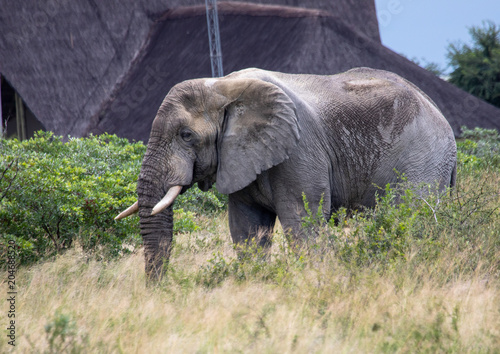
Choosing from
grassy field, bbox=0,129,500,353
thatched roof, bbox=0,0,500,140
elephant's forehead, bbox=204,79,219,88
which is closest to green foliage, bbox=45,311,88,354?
grassy field, bbox=0,129,500,353

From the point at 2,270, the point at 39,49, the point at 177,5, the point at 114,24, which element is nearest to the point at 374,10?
the point at 177,5

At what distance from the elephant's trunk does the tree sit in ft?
75.5

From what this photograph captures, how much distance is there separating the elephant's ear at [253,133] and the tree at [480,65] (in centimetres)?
2233

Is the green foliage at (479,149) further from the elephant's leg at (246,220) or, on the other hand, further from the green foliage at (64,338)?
the green foliage at (64,338)

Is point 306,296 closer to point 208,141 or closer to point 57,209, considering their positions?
point 208,141

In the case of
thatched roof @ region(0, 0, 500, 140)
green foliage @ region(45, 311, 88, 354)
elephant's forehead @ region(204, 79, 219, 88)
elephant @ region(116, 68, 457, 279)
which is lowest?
green foliage @ region(45, 311, 88, 354)

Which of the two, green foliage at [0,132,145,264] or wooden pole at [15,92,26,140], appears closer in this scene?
green foliage at [0,132,145,264]

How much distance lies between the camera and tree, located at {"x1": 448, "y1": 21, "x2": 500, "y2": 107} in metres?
27.5

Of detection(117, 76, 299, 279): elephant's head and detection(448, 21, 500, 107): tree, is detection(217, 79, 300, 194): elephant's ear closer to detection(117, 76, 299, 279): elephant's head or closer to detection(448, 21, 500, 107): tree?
detection(117, 76, 299, 279): elephant's head

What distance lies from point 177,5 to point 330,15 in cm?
477

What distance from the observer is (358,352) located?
4.97 meters

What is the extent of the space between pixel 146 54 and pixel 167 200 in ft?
48.8

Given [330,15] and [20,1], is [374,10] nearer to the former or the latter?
[330,15]

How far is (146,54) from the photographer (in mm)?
20812
